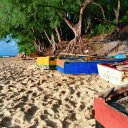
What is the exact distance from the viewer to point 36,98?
446 inches

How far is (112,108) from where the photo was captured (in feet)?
19.1

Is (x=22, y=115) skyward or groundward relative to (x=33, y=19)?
groundward

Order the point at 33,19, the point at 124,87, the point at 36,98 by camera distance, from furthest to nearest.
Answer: the point at 33,19, the point at 36,98, the point at 124,87

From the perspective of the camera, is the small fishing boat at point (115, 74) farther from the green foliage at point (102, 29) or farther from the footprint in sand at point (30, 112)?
the green foliage at point (102, 29)

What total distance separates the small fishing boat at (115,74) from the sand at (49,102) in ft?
0.89

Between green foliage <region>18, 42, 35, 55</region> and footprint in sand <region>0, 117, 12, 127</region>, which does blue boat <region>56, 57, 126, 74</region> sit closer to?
footprint in sand <region>0, 117, 12, 127</region>

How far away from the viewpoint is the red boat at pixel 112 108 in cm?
559

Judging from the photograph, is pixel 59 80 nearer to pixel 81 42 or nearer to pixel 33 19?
pixel 81 42

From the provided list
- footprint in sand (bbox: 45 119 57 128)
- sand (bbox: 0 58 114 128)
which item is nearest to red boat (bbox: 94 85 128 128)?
sand (bbox: 0 58 114 128)

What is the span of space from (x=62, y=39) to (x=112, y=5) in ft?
25.6

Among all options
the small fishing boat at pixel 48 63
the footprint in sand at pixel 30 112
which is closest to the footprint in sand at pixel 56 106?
the footprint in sand at pixel 30 112

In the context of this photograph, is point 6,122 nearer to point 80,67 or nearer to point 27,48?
point 80,67

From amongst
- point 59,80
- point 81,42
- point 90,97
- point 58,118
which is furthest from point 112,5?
point 58,118

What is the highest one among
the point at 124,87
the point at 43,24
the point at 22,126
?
the point at 43,24
